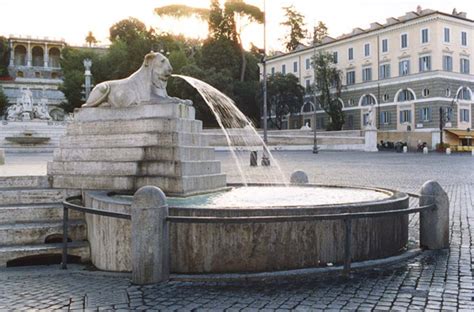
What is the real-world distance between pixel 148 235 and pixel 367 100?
2330 inches

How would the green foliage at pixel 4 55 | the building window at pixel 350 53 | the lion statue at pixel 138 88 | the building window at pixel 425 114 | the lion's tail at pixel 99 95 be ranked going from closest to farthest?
the lion statue at pixel 138 88 → the lion's tail at pixel 99 95 → the building window at pixel 425 114 → the building window at pixel 350 53 → the green foliage at pixel 4 55

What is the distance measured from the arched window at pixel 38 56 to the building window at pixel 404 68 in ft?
245

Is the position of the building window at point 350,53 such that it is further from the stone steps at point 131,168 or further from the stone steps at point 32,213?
the stone steps at point 32,213

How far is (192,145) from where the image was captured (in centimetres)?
862

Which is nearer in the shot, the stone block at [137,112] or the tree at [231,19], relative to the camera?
the stone block at [137,112]

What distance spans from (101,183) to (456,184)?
44.0 ft

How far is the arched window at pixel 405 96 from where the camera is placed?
184ft

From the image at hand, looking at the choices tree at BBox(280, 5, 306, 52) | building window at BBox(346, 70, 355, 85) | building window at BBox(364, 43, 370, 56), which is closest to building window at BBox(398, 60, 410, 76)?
building window at BBox(364, 43, 370, 56)

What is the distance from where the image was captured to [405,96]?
5691cm

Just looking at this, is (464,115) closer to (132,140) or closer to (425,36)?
(425,36)

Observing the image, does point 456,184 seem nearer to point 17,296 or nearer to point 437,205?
point 437,205

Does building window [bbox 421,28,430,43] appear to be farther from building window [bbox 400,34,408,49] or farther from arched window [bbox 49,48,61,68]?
arched window [bbox 49,48,61,68]

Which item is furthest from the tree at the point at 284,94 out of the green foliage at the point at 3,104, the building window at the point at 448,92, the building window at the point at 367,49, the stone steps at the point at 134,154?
the stone steps at the point at 134,154

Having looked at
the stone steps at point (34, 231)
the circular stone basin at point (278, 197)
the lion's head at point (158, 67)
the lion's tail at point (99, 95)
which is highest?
the lion's head at point (158, 67)
